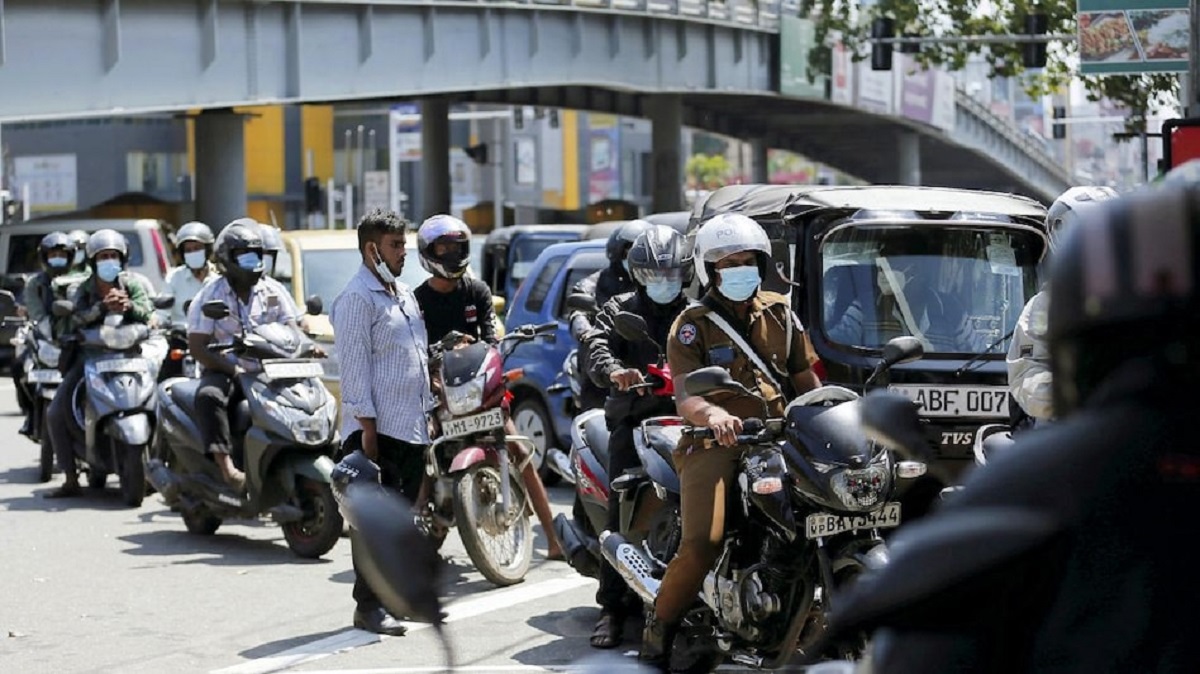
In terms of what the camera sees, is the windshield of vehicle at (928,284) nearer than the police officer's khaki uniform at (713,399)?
No

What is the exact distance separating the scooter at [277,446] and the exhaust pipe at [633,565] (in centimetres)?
325

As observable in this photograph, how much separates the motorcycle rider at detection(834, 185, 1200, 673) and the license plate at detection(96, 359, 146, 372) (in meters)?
12.1

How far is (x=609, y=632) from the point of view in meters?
8.41

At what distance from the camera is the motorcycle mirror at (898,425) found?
2389 millimetres

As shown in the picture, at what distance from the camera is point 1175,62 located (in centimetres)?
1966

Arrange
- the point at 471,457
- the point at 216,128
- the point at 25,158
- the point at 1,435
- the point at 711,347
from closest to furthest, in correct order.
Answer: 1. the point at 711,347
2. the point at 471,457
3. the point at 1,435
4. the point at 216,128
5. the point at 25,158

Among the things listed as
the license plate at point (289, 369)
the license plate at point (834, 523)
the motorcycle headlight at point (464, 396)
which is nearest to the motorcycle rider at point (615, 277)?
the motorcycle headlight at point (464, 396)

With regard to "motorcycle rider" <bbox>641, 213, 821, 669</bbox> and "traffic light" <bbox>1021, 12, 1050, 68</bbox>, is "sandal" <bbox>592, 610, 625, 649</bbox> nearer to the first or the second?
"motorcycle rider" <bbox>641, 213, 821, 669</bbox>

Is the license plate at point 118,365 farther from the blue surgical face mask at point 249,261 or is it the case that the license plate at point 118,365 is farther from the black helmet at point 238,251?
the blue surgical face mask at point 249,261

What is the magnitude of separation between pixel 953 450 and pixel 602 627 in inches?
84.7

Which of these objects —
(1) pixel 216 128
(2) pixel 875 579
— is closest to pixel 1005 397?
(2) pixel 875 579

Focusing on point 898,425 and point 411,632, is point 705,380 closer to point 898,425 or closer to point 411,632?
point 411,632

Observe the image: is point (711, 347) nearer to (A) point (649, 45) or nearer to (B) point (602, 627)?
(B) point (602, 627)

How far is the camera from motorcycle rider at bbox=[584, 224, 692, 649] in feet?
27.7
